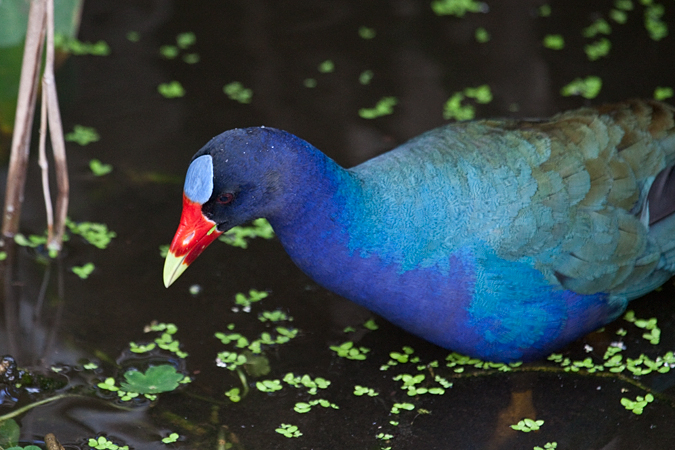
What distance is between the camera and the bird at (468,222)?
2.34m

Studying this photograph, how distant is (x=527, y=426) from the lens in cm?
253

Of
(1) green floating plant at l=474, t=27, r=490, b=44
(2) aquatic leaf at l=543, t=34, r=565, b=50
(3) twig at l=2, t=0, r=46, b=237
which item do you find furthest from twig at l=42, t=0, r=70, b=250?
(2) aquatic leaf at l=543, t=34, r=565, b=50

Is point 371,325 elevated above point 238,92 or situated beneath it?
situated beneath

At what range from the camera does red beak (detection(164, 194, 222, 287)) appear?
7.69 ft

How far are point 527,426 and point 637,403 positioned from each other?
0.36 m

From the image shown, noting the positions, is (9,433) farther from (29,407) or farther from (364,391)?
(364,391)

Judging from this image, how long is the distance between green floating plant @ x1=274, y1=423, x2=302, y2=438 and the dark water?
2 centimetres

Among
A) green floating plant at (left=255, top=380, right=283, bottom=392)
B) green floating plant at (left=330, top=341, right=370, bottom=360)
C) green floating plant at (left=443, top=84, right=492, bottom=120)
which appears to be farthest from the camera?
green floating plant at (left=443, top=84, right=492, bottom=120)

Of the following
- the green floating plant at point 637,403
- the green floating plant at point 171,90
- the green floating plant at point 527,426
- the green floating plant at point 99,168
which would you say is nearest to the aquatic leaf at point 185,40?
the green floating plant at point 171,90

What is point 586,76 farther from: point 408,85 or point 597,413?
point 597,413

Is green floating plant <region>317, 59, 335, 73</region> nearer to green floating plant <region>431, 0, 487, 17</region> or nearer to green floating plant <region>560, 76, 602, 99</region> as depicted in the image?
green floating plant <region>431, 0, 487, 17</region>

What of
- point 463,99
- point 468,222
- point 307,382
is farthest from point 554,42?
point 307,382

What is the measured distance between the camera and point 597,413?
258cm

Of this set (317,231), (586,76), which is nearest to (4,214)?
(317,231)
